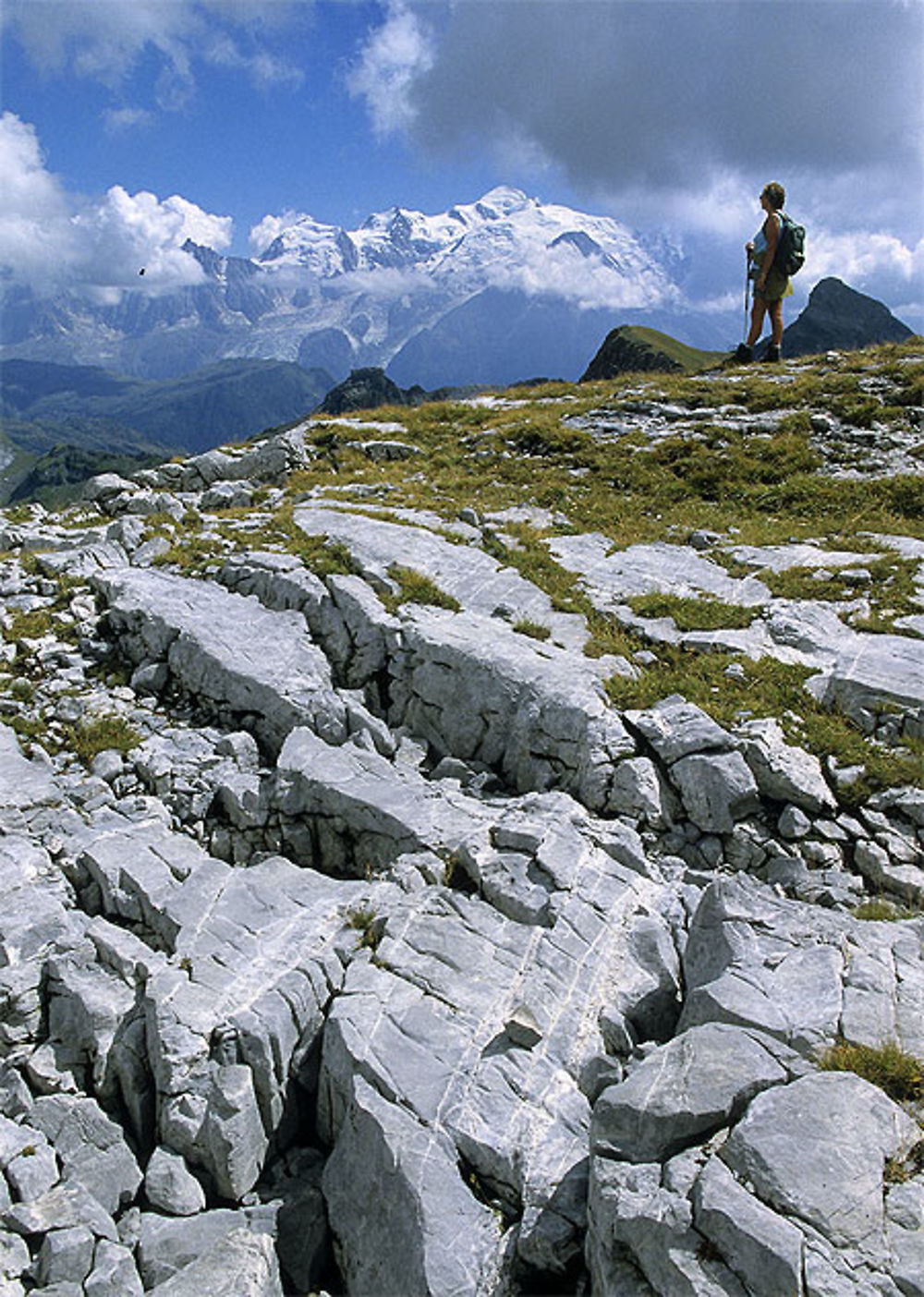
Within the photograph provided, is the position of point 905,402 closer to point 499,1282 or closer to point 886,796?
point 886,796

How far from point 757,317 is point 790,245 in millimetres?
4208

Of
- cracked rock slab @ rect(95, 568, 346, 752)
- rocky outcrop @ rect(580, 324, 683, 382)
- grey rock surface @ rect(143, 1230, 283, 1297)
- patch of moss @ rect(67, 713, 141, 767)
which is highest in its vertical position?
rocky outcrop @ rect(580, 324, 683, 382)

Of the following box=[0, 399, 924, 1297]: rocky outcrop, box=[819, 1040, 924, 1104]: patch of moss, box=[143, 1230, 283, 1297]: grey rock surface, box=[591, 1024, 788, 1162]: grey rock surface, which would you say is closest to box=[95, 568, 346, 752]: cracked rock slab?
box=[0, 399, 924, 1297]: rocky outcrop

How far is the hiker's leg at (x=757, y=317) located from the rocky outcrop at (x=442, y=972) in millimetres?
26482

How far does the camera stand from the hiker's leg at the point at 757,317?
35.8 m

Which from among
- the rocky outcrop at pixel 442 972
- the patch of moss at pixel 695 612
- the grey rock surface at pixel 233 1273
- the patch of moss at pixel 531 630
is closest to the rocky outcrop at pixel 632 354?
the patch of moss at pixel 695 612

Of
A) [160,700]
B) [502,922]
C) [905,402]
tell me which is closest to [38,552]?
[160,700]

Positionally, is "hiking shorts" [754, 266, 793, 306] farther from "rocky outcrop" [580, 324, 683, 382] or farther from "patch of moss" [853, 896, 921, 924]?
"rocky outcrop" [580, 324, 683, 382]

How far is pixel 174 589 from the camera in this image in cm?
1783

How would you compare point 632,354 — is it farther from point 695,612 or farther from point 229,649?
point 229,649

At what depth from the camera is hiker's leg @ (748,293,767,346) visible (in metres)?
35.8

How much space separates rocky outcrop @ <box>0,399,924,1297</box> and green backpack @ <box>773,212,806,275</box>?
2592 centimetres

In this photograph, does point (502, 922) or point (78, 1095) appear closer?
point (78, 1095)

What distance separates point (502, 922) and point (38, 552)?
64.4 feet
